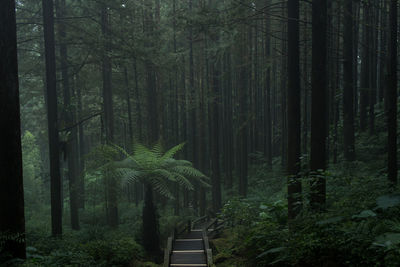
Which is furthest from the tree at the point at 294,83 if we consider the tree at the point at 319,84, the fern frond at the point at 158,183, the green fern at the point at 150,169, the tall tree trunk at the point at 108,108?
the tall tree trunk at the point at 108,108

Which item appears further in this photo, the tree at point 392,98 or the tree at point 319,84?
the tree at point 392,98

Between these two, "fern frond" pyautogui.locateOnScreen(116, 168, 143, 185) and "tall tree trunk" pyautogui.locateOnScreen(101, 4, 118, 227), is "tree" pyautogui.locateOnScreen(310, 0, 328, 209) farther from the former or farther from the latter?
"tall tree trunk" pyautogui.locateOnScreen(101, 4, 118, 227)

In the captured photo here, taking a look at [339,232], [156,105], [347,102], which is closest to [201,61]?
[156,105]

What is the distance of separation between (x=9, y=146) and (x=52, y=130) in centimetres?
461

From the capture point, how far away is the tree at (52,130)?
9.53 meters

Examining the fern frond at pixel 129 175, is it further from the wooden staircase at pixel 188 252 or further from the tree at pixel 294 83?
the tree at pixel 294 83

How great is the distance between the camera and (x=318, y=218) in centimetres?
528

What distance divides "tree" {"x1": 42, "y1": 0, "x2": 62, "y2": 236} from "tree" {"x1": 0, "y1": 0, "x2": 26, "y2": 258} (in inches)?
171

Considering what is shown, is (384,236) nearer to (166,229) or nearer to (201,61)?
(166,229)

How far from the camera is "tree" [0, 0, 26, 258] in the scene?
17.1ft

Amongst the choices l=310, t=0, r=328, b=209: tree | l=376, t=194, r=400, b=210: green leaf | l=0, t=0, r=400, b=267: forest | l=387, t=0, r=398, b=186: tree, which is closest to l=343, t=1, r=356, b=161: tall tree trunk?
l=0, t=0, r=400, b=267: forest

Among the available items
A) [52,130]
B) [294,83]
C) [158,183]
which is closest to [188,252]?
[158,183]

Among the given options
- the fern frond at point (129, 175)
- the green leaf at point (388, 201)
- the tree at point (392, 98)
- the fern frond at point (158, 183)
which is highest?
the tree at point (392, 98)

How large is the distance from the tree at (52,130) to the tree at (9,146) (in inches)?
171
